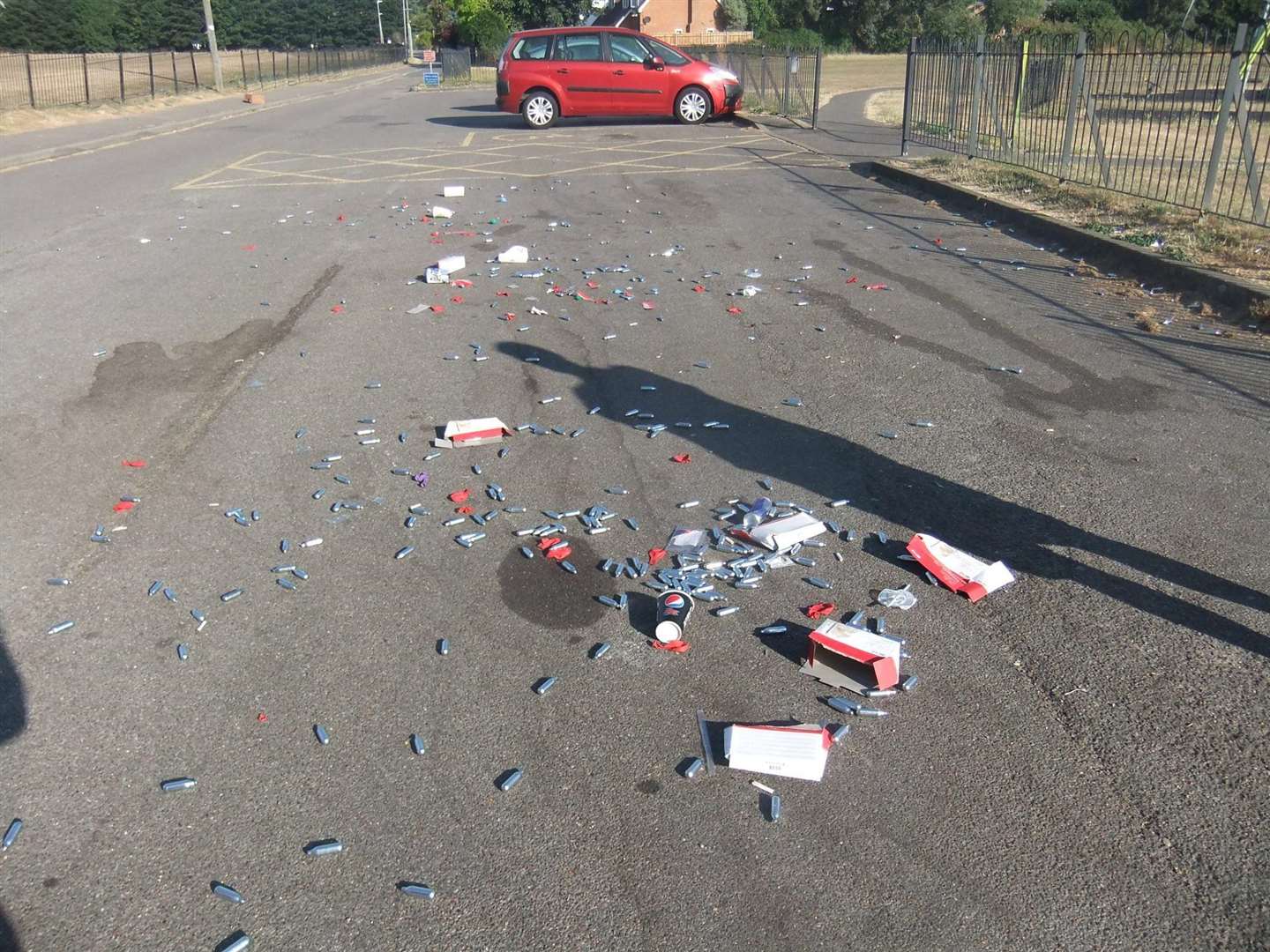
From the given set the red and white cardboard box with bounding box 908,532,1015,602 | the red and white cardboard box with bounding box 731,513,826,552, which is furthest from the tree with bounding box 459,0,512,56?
the red and white cardboard box with bounding box 908,532,1015,602

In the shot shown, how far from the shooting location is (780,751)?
315 centimetres

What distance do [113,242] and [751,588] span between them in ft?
31.5

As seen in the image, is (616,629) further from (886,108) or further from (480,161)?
(886,108)

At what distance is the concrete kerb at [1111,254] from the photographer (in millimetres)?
7668

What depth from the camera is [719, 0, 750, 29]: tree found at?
6544 centimetres

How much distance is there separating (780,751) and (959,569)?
4.68ft

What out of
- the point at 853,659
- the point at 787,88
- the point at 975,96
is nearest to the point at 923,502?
the point at 853,659

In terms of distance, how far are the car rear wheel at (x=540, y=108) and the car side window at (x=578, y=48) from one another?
0.83 metres

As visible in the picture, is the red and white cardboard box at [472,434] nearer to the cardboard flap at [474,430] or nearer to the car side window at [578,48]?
the cardboard flap at [474,430]

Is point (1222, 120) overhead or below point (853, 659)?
overhead

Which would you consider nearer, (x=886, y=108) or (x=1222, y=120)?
(x=1222, y=120)

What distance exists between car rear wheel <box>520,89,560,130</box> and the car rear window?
2.31 feet

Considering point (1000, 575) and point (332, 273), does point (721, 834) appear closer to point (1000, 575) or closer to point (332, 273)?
point (1000, 575)

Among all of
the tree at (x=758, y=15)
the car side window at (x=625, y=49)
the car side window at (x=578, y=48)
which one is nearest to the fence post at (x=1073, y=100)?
the car side window at (x=625, y=49)
